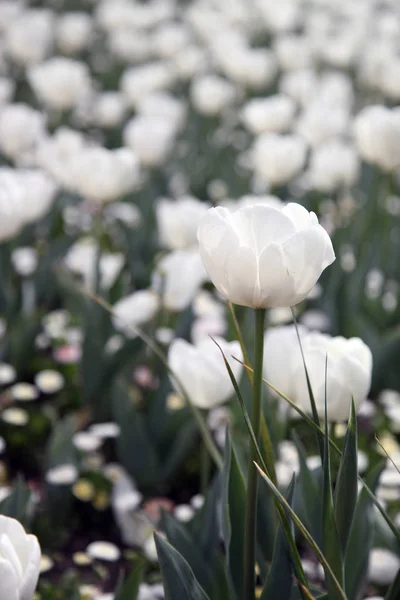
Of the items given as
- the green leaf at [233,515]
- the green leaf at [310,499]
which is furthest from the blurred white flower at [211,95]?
the green leaf at [233,515]

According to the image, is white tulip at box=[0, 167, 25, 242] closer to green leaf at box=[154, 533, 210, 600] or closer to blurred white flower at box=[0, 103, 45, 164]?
blurred white flower at box=[0, 103, 45, 164]

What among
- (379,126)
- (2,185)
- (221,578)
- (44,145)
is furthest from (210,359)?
(44,145)

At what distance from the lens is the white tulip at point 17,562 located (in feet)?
2.62

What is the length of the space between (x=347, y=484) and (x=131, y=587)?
343mm

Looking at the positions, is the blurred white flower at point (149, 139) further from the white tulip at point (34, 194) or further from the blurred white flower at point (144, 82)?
the blurred white flower at point (144, 82)

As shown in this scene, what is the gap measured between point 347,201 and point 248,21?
2.28 metres

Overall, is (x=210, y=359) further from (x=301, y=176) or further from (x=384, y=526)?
(x=301, y=176)

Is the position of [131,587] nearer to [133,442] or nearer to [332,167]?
[133,442]

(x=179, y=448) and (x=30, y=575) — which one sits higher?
(x=30, y=575)

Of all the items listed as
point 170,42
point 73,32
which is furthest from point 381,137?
point 73,32

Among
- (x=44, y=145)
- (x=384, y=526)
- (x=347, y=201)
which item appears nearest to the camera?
(x=384, y=526)

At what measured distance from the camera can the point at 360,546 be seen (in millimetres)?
1020

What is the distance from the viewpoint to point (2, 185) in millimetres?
1676

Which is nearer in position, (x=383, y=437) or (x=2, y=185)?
(x=2, y=185)
